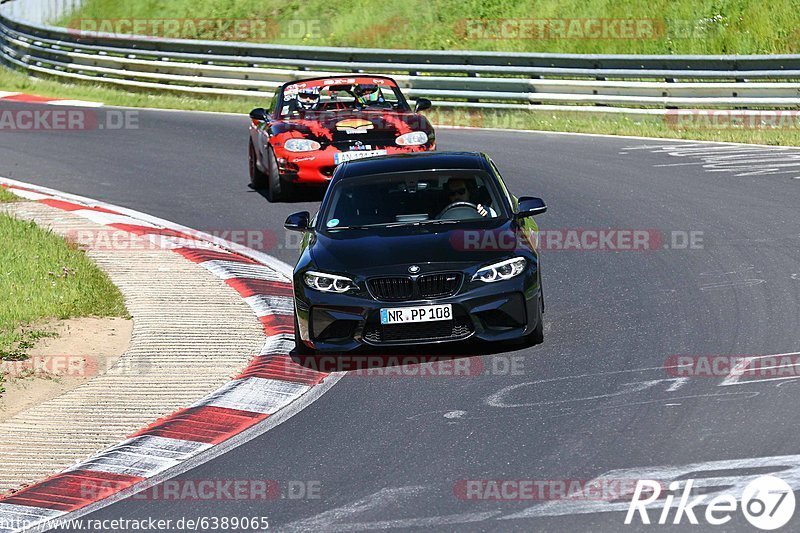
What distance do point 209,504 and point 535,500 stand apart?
1616 millimetres

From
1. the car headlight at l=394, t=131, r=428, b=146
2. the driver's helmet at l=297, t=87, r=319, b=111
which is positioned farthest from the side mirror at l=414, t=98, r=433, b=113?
the driver's helmet at l=297, t=87, r=319, b=111

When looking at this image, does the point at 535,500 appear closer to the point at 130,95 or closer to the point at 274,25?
the point at 130,95

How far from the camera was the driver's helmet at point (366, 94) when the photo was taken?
1752cm

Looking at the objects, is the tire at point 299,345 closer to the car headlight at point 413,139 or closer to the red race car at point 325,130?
the red race car at point 325,130

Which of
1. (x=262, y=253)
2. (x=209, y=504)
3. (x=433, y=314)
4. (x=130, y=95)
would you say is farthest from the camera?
(x=130, y=95)

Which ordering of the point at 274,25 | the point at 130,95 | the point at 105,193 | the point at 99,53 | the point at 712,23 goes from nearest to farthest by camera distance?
the point at 105,193, the point at 712,23, the point at 130,95, the point at 99,53, the point at 274,25

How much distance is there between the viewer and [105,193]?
1789 cm

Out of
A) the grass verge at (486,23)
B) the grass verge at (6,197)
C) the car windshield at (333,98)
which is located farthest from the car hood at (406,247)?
the grass verge at (486,23)

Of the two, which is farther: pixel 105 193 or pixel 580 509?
pixel 105 193

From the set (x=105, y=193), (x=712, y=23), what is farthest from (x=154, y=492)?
(x=712, y=23)

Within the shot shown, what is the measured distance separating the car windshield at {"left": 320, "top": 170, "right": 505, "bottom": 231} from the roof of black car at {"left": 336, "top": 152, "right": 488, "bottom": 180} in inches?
3.5

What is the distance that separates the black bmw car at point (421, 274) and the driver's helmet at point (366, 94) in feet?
23.4

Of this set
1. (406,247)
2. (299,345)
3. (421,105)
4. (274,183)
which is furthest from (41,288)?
(421,105)

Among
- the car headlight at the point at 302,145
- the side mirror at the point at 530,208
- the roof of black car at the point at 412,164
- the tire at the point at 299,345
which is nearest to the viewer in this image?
the tire at the point at 299,345
